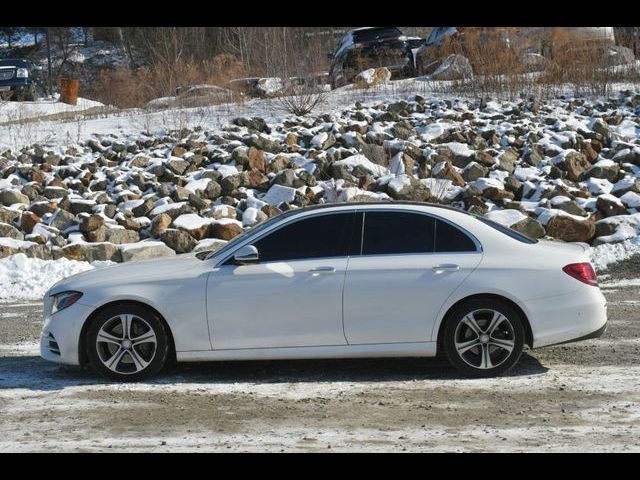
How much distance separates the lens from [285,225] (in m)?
8.56

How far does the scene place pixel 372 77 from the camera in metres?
26.4

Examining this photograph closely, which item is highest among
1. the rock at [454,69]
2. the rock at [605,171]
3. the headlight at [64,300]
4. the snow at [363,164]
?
the rock at [454,69]

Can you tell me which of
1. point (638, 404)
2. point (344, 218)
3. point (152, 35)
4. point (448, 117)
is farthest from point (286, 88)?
Answer: point (152, 35)

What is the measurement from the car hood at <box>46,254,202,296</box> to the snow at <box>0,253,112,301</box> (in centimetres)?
548

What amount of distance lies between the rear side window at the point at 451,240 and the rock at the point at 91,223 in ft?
32.2

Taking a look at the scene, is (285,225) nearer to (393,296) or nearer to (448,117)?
(393,296)

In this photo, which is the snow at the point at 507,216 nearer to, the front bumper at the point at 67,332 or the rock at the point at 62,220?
the rock at the point at 62,220

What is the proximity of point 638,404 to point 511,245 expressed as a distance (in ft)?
5.65

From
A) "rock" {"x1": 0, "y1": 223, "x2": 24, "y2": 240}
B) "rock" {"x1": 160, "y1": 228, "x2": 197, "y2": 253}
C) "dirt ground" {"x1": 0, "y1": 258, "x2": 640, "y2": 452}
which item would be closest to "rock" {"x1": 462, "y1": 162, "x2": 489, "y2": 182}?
"rock" {"x1": 160, "y1": 228, "x2": 197, "y2": 253}

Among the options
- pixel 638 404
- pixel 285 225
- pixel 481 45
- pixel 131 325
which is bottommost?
pixel 638 404

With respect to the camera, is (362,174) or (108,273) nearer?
(108,273)

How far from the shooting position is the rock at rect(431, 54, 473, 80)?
25453 mm

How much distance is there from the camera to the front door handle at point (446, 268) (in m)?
8.29

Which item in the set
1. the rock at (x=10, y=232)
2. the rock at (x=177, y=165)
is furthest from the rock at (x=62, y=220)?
the rock at (x=177, y=165)
